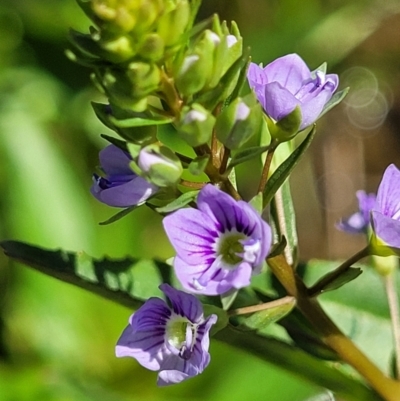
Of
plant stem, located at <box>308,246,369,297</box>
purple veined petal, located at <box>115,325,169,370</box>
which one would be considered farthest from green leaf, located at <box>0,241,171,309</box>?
plant stem, located at <box>308,246,369,297</box>

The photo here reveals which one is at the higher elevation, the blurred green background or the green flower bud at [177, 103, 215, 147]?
the green flower bud at [177, 103, 215, 147]

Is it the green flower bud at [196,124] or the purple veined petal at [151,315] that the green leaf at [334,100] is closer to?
the green flower bud at [196,124]

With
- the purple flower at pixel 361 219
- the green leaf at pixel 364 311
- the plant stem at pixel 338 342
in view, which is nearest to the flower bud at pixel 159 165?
the plant stem at pixel 338 342

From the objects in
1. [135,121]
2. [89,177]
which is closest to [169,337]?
[135,121]

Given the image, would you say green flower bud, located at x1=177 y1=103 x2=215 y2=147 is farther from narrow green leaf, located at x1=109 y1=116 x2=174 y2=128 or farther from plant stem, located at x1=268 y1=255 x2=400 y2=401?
plant stem, located at x1=268 y1=255 x2=400 y2=401

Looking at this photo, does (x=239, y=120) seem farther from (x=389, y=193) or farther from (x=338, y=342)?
(x=338, y=342)

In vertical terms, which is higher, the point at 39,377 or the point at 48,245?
the point at 48,245

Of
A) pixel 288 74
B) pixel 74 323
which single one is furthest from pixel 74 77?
pixel 288 74

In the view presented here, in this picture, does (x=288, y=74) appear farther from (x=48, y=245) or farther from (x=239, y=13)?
(x=239, y=13)
